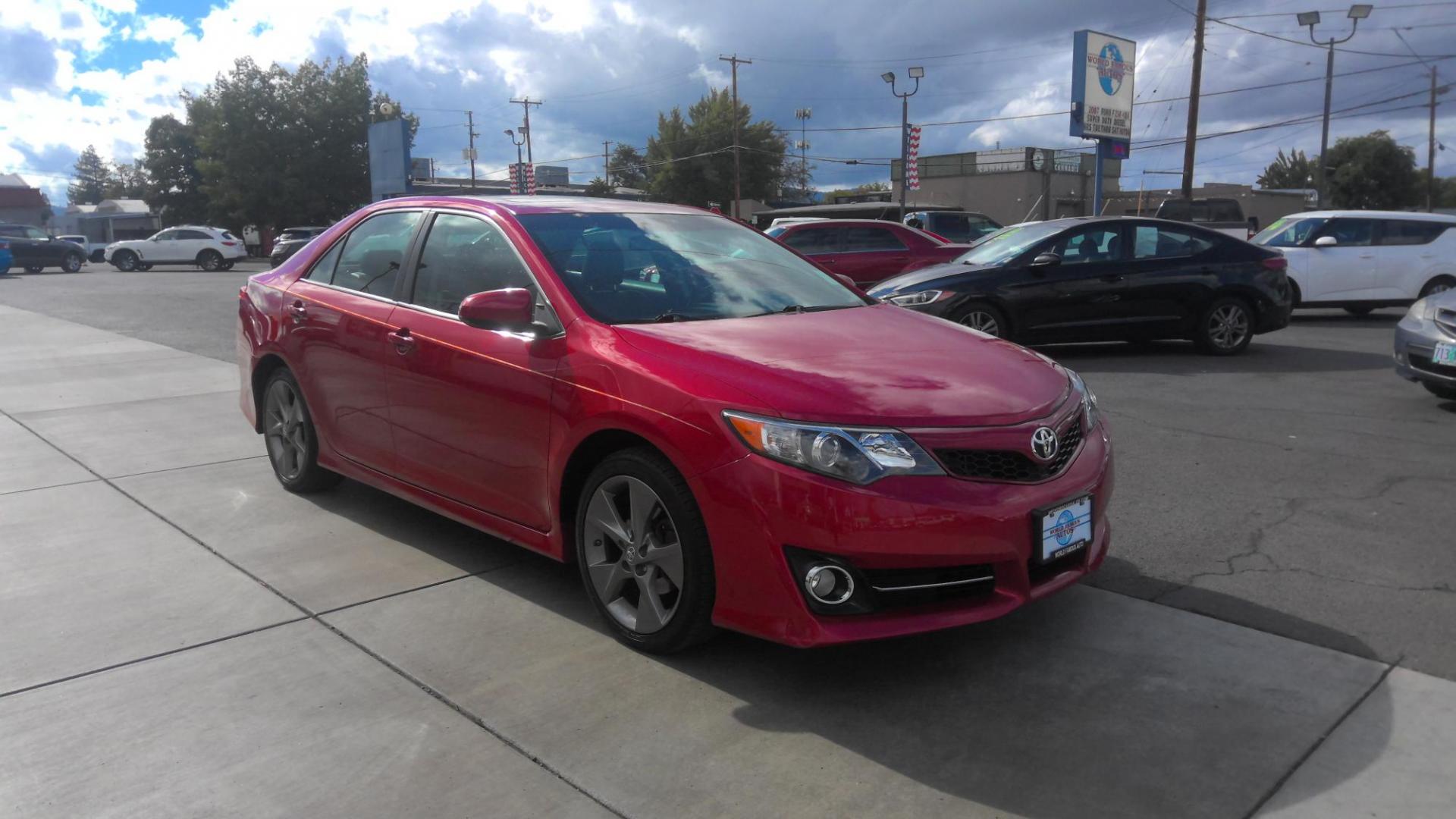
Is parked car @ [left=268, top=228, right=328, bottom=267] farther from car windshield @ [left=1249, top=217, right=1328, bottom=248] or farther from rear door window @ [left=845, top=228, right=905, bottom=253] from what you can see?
car windshield @ [left=1249, top=217, right=1328, bottom=248]

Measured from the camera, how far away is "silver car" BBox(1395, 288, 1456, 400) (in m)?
7.67

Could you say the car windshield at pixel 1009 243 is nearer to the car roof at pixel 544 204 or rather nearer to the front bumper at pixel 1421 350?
the front bumper at pixel 1421 350

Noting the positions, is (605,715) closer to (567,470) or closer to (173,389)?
(567,470)

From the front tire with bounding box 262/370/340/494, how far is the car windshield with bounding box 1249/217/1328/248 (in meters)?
13.3

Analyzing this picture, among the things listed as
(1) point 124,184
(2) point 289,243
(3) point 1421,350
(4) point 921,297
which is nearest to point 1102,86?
(4) point 921,297

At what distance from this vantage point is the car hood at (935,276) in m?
10.5

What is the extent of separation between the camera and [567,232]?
4.39 m

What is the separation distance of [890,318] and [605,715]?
200 centimetres

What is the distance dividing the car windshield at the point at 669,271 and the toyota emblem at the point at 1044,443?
1279 mm

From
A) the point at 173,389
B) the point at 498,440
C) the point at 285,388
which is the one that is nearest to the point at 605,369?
the point at 498,440

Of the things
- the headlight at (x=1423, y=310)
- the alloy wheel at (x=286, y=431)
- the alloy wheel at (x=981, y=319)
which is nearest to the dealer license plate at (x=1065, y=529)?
the alloy wheel at (x=286, y=431)

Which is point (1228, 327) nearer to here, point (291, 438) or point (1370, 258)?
point (1370, 258)

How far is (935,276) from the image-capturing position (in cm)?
1063

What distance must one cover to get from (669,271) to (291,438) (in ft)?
8.27
